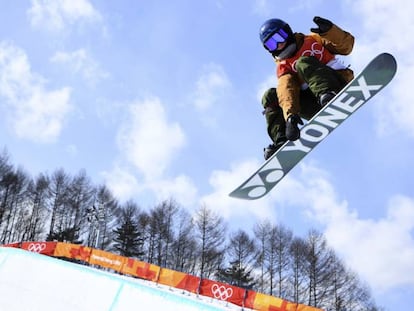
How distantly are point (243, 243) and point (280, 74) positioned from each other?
128 feet

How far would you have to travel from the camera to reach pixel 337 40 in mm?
4570

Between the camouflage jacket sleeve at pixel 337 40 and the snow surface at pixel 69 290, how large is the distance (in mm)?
3257

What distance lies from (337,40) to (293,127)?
1.14 meters

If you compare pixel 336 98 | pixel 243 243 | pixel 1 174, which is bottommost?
pixel 336 98

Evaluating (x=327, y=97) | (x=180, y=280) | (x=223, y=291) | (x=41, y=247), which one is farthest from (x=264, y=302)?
(x=41, y=247)

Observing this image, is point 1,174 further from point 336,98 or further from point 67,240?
point 336,98

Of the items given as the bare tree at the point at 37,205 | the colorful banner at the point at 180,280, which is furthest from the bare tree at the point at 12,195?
the colorful banner at the point at 180,280

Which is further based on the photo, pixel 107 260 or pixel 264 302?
pixel 107 260

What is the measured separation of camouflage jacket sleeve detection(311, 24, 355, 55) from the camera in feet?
14.8

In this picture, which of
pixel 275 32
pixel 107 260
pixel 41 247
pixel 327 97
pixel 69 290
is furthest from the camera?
pixel 41 247

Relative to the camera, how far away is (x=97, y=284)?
16.7 feet

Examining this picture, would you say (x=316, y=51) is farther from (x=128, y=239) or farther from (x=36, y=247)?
(x=128, y=239)

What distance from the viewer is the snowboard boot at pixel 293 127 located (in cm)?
450

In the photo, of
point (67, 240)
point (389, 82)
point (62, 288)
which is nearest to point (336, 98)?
point (389, 82)
